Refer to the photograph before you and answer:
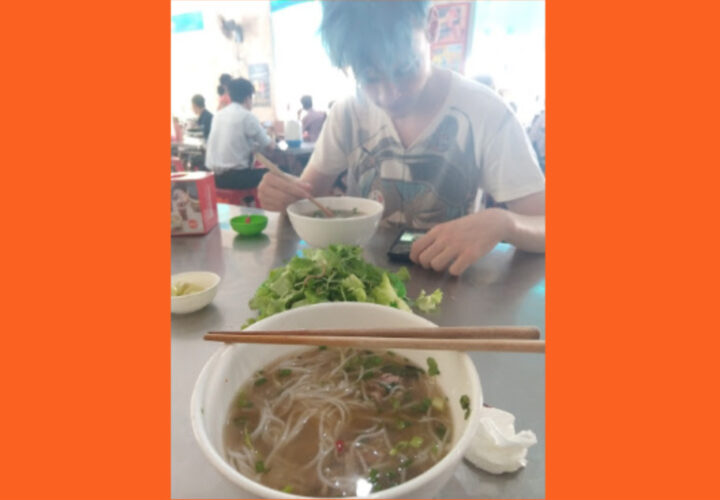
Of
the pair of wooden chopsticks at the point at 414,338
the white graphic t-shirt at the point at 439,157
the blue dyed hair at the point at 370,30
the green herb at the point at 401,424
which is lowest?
the green herb at the point at 401,424

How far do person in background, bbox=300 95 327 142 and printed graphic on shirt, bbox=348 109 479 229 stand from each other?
392 cm

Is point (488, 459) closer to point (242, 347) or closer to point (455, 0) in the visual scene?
point (242, 347)

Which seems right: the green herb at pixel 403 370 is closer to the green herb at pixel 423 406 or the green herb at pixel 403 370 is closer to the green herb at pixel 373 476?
the green herb at pixel 423 406

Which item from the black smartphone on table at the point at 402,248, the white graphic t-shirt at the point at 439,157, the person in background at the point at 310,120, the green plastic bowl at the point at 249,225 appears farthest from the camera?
the person in background at the point at 310,120

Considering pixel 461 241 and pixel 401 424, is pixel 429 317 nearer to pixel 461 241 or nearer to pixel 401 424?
pixel 461 241

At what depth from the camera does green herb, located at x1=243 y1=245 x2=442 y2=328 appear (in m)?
0.88

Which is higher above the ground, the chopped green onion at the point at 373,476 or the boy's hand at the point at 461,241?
the boy's hand at the point at 461,241

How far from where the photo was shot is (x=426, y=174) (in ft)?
6.29

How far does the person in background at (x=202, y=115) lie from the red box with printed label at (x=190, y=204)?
164 inches

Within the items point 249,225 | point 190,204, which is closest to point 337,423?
point 249,225

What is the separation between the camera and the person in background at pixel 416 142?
1.49 m

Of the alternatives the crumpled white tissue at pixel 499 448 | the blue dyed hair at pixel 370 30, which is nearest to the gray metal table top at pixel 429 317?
the crumpled white tissue at pixel 499 448

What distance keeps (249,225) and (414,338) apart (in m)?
1.20

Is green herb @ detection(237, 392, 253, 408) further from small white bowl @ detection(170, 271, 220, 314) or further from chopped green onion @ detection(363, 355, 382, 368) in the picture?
small white bowl @ detection(170, 271, 220, 314)
